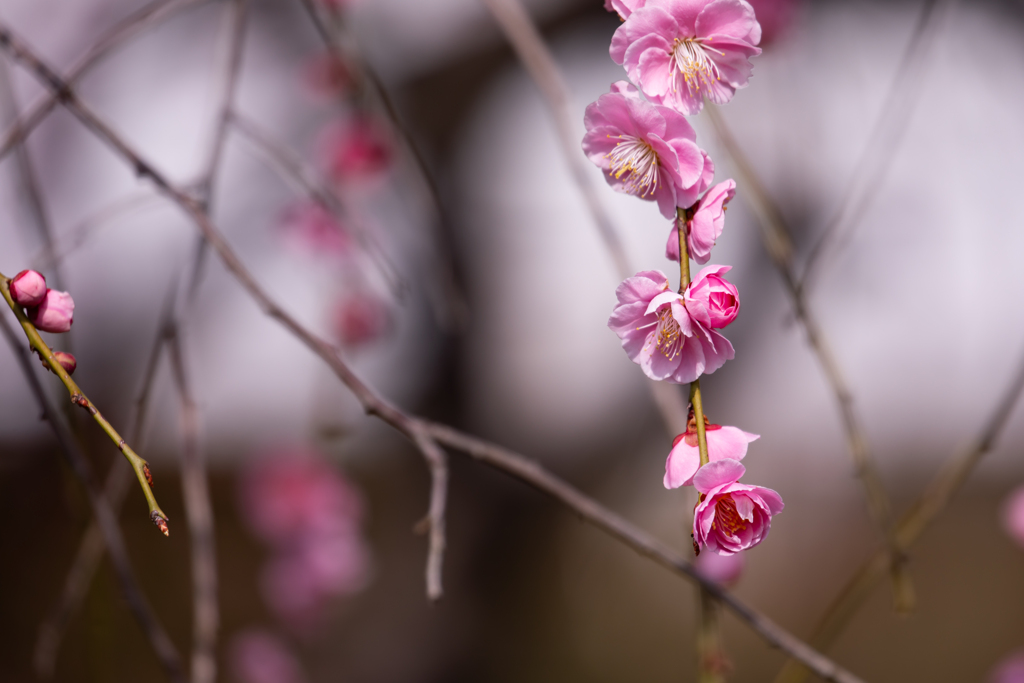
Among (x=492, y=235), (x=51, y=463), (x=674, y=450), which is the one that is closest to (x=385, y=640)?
(x=51, y=463)

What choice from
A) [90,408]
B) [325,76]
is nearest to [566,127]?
[90,408]

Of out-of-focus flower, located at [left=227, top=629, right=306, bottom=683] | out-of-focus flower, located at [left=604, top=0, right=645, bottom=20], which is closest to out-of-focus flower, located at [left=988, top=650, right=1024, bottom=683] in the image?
out-of-focus flower, located at [left=604, top=0, right=645, bottom=20]

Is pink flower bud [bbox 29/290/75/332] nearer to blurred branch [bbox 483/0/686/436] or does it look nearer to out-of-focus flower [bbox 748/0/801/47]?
blurred branch [bbox 483/0/686/436]

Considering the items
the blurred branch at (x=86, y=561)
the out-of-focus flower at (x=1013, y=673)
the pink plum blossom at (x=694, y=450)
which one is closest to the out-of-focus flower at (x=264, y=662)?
the blurred branch at (x=86, y=561)

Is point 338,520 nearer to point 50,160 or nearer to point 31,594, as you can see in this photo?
point 50,160

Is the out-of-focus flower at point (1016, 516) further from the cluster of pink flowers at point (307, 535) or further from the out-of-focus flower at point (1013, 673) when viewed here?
the cluster of pink flowers at point (307, 535)
